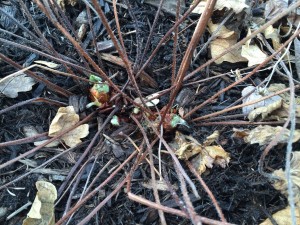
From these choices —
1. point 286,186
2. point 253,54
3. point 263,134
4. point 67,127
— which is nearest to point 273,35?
point 253,54

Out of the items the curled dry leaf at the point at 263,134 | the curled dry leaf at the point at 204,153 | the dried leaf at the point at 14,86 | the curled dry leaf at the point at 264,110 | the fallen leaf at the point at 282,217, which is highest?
the dried leaf at the point at 14,86

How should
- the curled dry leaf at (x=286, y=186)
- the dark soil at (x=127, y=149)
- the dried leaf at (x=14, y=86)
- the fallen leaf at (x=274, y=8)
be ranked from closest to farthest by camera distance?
the curled dry leaf at (x=286, y=186)
the dark soil at (x=127, y=149)
the dried leaf at (x=14, y=86)
the fallen leaf at (x=274, y=8)

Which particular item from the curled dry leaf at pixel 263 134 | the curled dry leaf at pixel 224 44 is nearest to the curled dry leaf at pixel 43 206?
the curled dry leaf at pixel 263 134

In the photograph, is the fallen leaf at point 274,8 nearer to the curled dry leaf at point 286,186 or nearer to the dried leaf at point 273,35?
→ the dried leaf at point 273,35

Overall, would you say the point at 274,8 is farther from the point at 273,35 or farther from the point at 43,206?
the point at 43,206

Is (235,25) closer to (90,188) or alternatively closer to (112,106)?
(112,106)

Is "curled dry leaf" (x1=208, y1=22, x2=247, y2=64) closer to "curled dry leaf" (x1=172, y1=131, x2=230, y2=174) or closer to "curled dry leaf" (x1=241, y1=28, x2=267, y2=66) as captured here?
"curled dry leaf" (x1=241, y1=28, x2=267, y2=66)
